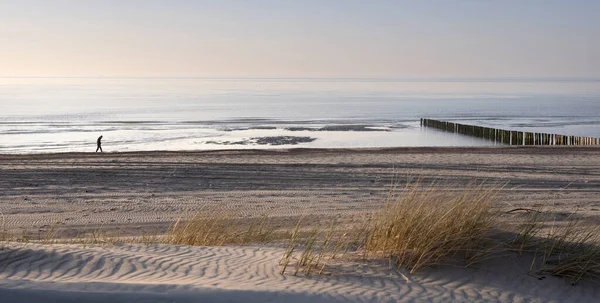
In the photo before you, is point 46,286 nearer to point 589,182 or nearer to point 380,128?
point 589,182

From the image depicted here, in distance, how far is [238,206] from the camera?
14117 millimetres

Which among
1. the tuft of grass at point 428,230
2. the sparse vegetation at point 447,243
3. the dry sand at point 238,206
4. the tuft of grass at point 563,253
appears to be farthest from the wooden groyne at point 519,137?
the tuft of grass at point 428,230

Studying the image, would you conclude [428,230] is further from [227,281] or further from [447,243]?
[227,281]

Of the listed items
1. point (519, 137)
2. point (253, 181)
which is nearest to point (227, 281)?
point (253, 181)

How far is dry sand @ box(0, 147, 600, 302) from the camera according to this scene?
6020mm

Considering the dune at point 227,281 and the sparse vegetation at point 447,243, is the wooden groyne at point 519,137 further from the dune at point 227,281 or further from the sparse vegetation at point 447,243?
the dune at point 227,281

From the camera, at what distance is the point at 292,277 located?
21.4ft

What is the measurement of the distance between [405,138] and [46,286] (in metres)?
33.6

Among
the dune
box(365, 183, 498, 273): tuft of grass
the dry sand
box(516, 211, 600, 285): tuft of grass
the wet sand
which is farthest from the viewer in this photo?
the wet sand

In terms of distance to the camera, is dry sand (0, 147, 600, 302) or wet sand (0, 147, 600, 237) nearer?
dry sand (0, 147, 600, 302)

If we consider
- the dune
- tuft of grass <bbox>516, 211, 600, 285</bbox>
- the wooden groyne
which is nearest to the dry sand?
the dune

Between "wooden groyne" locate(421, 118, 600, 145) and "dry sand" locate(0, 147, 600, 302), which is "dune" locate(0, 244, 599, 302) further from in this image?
"wooden groyne" locate(421, 118, 600, 145)

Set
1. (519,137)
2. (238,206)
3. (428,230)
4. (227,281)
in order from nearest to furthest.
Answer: (227,281) < (428,230) < (238,206) < (519,137)

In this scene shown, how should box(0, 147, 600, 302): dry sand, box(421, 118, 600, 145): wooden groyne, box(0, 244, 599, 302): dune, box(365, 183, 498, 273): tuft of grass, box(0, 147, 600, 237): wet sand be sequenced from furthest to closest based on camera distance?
box(421, 118, 600, 145): wooden groyne
box(0, 147, 600, 237): wet sand
box(365, 183, 498, 273): tuft of grass
box(0, 147, 600, 302): dry sand
box(0, 244, 599, 302): dune
